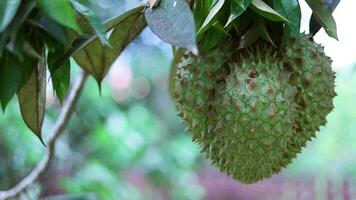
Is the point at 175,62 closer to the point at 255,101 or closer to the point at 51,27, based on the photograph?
the point at 255,101

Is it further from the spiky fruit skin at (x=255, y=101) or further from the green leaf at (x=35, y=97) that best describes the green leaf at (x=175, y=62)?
the green leaf at (x=35, y=97)

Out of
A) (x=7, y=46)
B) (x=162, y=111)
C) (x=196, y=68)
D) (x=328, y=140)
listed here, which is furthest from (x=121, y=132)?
(x=162, y=111)

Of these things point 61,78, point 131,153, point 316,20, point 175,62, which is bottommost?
point 131,153

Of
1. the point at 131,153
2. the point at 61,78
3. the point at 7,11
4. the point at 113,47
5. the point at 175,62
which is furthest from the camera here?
the point at 131,153

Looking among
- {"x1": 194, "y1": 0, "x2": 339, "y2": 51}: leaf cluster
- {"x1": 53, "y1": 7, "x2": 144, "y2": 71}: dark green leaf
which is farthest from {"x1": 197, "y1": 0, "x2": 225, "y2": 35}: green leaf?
{"x1": 53, "y1": 7, "x2": 144, "y2": 71}: dark green leaf

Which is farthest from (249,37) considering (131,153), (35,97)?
(131,153)

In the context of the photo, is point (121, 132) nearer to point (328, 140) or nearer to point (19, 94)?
point (328, 140)

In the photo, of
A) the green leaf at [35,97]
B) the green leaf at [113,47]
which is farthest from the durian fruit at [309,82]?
the green leaf at [35,97]
